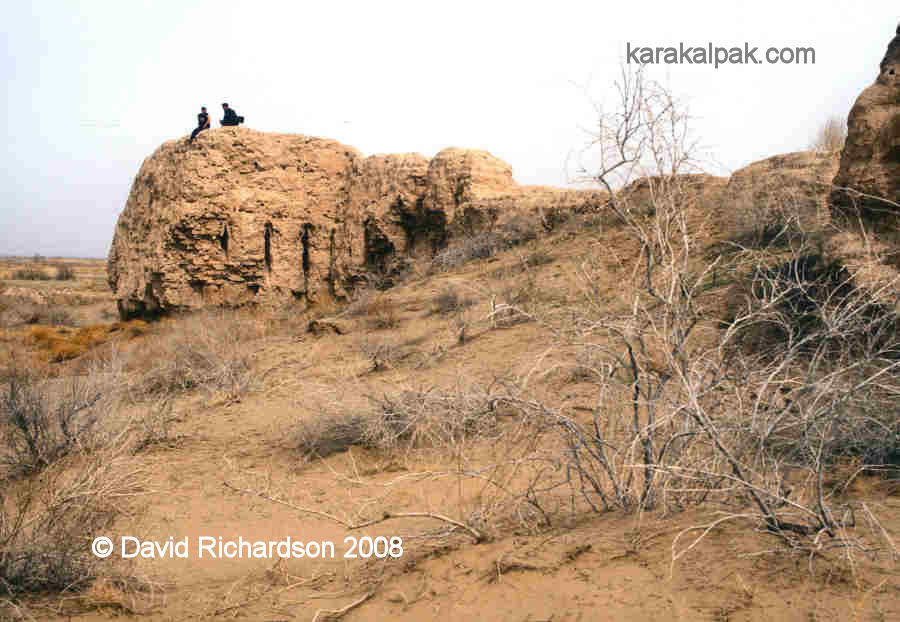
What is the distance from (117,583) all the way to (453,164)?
10567 millimetres

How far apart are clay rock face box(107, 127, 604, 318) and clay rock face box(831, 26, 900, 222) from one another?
23.1 feet

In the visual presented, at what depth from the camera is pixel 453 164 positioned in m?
12.4

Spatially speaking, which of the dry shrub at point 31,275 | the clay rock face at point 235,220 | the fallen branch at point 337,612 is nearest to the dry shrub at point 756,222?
the fallen branch at point 337,612

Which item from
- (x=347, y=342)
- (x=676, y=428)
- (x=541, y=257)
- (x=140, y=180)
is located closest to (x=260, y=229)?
(x=140, y=180)

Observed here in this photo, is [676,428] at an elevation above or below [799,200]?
below

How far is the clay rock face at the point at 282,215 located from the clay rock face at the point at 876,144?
23.1ft

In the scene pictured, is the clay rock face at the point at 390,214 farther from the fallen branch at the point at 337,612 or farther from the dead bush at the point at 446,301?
the fallen branch at the point at 337,612

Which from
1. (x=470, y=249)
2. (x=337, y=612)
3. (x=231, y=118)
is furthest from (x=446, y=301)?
(x=231, y=118)

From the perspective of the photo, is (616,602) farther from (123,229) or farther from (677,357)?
(123,229)

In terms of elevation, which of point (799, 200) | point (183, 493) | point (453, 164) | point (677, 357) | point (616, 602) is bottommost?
point (183, 493)

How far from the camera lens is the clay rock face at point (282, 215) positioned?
1266 centimetres

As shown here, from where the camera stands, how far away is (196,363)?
858 cm

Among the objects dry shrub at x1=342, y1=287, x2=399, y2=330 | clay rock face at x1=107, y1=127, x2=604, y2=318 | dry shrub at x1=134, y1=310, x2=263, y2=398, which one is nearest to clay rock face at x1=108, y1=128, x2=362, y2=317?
clay rock face at x1=107, y1=127, x2=604, y2=318

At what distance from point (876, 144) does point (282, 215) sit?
1122cm
